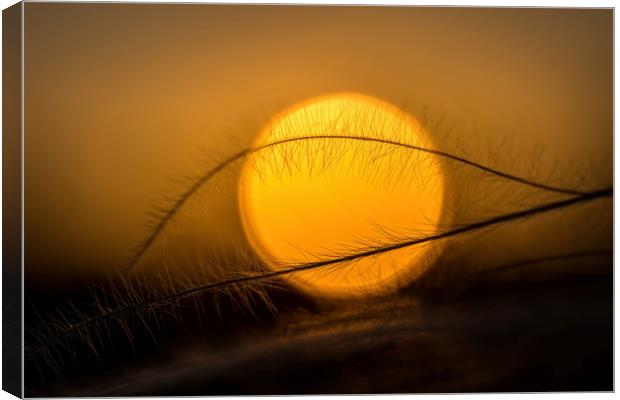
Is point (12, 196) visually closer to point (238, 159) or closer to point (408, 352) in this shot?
point (238, 159)

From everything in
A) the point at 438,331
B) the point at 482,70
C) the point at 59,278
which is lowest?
the point at 438,331

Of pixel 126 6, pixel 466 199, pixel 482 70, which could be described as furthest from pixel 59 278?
pixel 482 70

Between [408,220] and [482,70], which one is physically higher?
[482,70]

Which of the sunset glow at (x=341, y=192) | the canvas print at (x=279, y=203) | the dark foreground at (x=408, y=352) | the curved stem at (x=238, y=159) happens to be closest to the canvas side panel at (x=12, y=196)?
the canvas print at (x=279, y=203)

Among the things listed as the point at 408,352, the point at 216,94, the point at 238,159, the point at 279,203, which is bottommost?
the point at 408,352

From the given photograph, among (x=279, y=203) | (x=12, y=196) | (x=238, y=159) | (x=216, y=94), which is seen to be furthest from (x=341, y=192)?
(x=12, y=196)

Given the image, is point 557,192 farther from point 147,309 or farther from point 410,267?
point 147,309

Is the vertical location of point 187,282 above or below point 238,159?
below

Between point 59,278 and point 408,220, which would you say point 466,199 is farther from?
point 59,278
